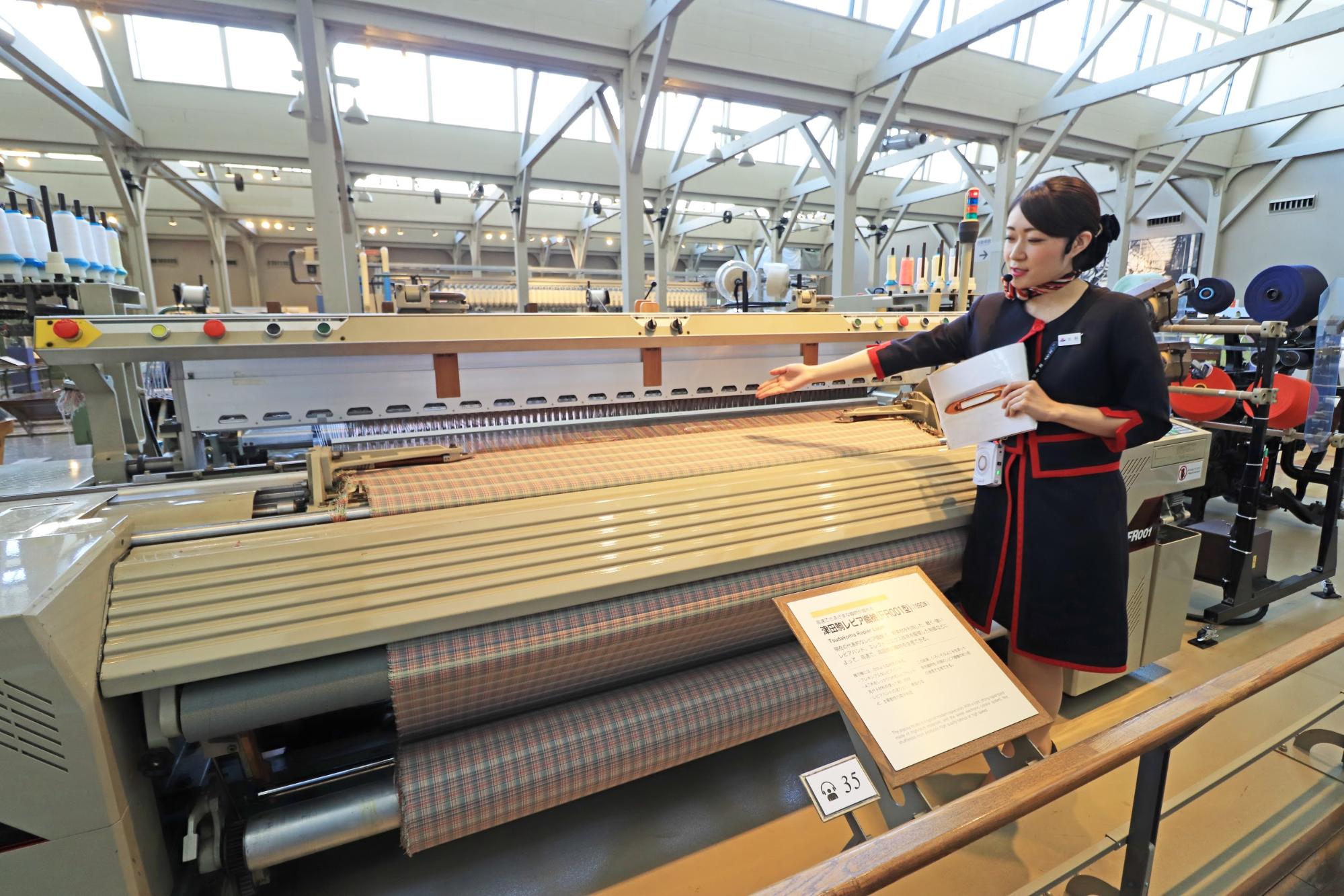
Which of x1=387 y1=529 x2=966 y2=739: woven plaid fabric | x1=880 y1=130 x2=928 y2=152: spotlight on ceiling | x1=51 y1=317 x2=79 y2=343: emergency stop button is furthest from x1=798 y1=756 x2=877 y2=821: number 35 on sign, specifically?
x1=880 y1=130 x2=928 y2=152: spotlight on ceiling

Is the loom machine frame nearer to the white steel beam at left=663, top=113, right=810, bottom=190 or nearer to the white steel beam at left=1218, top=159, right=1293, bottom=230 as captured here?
the white steel beam at left=663, top=113, right=810, bottom=190

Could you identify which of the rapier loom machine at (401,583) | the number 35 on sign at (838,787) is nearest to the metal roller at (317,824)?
the rapier loom machine at (401,583)

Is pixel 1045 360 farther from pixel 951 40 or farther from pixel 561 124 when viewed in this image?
pixel 561 124

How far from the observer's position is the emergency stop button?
1509 mm

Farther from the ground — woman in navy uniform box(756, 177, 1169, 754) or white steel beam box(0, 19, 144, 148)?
white steel beam box(0, 19, 144, 148)

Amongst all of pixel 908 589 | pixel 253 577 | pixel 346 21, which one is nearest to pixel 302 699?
pixel 253 577

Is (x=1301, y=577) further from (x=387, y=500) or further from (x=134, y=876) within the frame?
(x=134, y=876)

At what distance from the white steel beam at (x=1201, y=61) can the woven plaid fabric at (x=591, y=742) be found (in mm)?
7570

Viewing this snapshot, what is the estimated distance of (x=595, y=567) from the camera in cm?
138

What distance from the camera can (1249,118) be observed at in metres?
8.72

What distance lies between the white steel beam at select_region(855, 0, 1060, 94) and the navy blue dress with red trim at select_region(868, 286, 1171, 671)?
16.5 feet

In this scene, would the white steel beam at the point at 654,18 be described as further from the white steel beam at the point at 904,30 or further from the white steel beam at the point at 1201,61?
the white steel beam at the point at 1201,61

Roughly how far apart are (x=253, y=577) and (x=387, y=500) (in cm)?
33

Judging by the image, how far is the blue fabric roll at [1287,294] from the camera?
3084 mm
